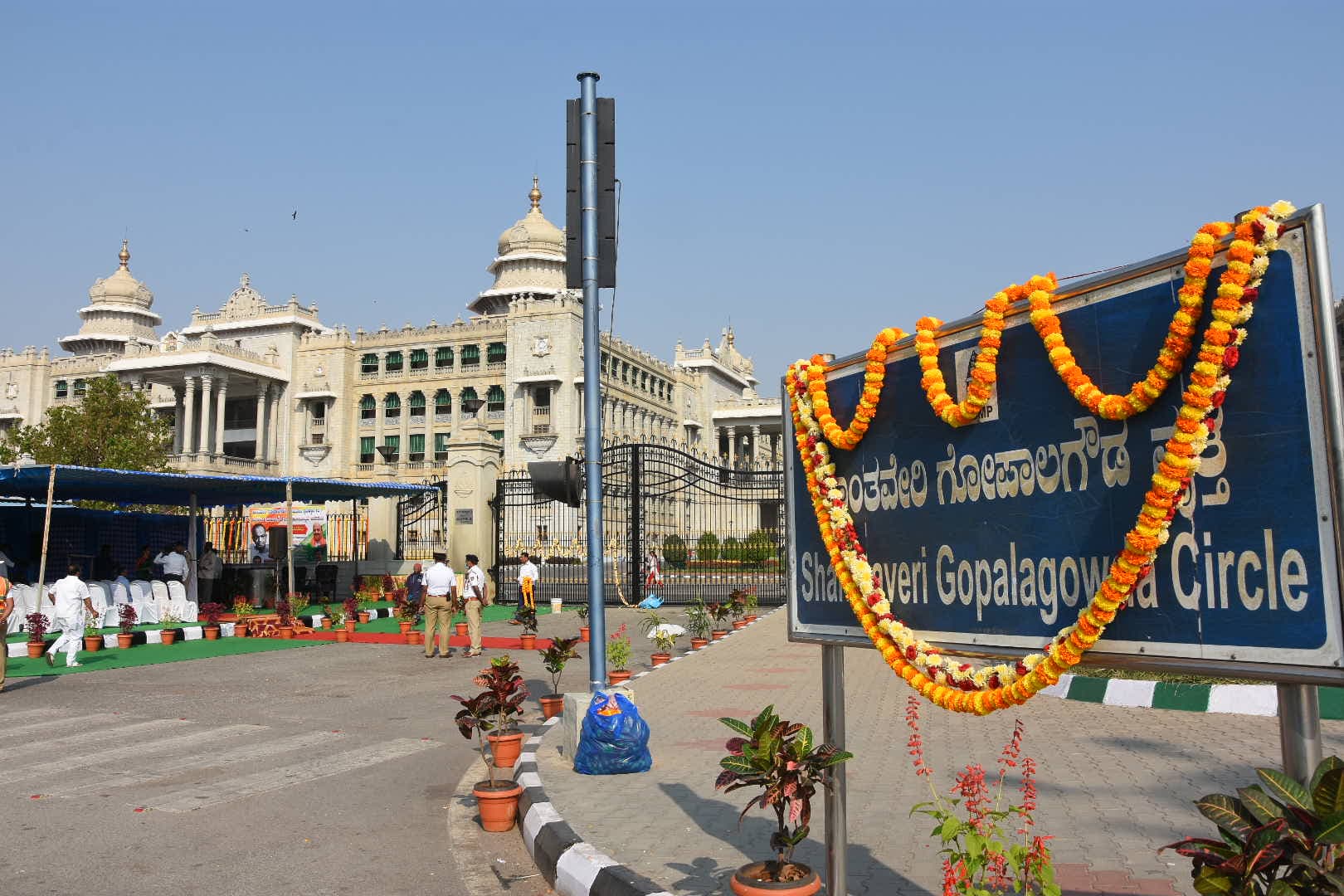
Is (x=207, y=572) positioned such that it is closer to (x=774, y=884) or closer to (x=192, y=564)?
(x=192, y=564)

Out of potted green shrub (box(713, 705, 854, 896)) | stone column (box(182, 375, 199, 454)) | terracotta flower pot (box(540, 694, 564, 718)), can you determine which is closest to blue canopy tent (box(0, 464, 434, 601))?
terracotta flower pot (box(540, 694, 564, 718))

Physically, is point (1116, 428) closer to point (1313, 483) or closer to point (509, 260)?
point (1313, 483)

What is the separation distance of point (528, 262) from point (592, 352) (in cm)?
6245

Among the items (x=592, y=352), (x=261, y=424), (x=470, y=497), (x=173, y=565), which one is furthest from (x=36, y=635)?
(x=261, y=424)

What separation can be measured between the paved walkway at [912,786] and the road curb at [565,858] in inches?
4.8

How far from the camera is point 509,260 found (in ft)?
224

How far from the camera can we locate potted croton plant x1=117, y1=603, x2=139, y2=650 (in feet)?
56.0

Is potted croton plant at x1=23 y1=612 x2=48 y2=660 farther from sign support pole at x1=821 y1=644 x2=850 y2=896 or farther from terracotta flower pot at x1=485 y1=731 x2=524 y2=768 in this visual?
sign support pole at x1=821 y1=644 x2=850 y2=896

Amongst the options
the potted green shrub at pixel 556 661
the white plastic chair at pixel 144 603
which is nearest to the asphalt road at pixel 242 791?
the potted green shrub at pixel 556 661

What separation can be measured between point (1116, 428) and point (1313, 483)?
0.54 meters

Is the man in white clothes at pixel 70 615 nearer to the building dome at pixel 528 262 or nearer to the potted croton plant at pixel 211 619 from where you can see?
the potted croton plant at pixel 211 619

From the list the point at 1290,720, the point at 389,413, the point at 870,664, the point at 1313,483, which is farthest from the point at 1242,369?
the point at 389,413

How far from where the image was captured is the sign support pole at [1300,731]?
98.3 inches

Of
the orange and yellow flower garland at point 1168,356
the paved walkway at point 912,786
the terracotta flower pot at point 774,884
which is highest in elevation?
the orange and yellow flower garland at point 1168,356
